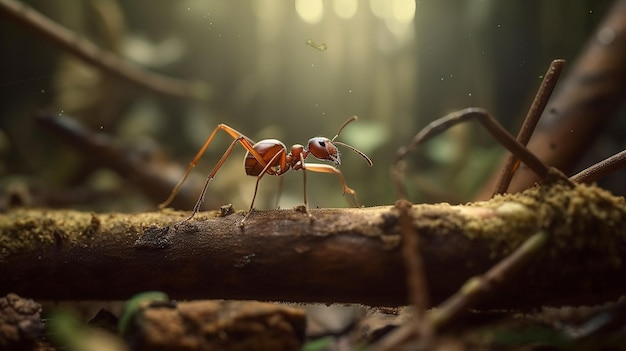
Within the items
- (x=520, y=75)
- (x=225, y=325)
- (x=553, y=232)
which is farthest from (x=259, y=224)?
(x=520, y=75)

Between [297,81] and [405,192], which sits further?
[297,81]

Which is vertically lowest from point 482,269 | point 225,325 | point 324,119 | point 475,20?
point 225,325

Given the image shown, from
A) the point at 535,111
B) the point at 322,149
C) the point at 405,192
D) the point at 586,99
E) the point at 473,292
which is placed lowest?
the point at 473,292

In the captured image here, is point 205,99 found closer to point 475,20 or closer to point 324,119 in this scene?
point 324,119

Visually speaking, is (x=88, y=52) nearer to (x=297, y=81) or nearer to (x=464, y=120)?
(x=297, y=81)

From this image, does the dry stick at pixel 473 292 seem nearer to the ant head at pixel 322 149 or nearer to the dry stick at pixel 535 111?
the dry stick at pixel 535 111

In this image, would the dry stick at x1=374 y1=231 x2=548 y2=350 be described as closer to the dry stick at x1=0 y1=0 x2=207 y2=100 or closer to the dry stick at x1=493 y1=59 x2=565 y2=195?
the dry stick at x1=493 y1=59 x2=565 y2=195

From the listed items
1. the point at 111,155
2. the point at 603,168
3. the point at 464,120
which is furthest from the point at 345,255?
the point at 111,155
